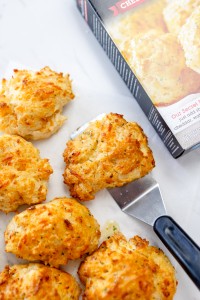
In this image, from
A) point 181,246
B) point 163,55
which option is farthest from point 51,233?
point 163,55

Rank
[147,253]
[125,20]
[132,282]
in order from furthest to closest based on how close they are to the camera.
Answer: [125,20]
[147,253]
[132,282]

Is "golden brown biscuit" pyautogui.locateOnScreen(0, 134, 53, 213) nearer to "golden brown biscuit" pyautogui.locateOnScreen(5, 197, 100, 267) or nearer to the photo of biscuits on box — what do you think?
"golden brown biscuit" pyautogui.locateOnScreen(5, 197, 100, 267)

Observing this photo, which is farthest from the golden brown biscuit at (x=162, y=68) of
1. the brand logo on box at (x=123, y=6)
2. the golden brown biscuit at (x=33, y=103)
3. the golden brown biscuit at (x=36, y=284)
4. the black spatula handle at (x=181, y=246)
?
the golden brown biscuit at (x=36, y=284)

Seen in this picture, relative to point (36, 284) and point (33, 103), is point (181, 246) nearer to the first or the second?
point (36, 284)

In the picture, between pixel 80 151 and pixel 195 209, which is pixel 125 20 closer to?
pixel 80 151

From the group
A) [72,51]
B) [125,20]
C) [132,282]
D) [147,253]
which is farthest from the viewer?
[72,51]

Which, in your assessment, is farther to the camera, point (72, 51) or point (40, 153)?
point (72, 51)

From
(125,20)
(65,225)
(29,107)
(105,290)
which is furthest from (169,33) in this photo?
(105,290)

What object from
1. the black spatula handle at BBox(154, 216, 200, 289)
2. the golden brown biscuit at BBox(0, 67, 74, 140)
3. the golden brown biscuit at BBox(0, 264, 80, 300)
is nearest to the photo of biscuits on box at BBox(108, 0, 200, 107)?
the golden brown biscuit at BBox(0, 67, 74, 140)
